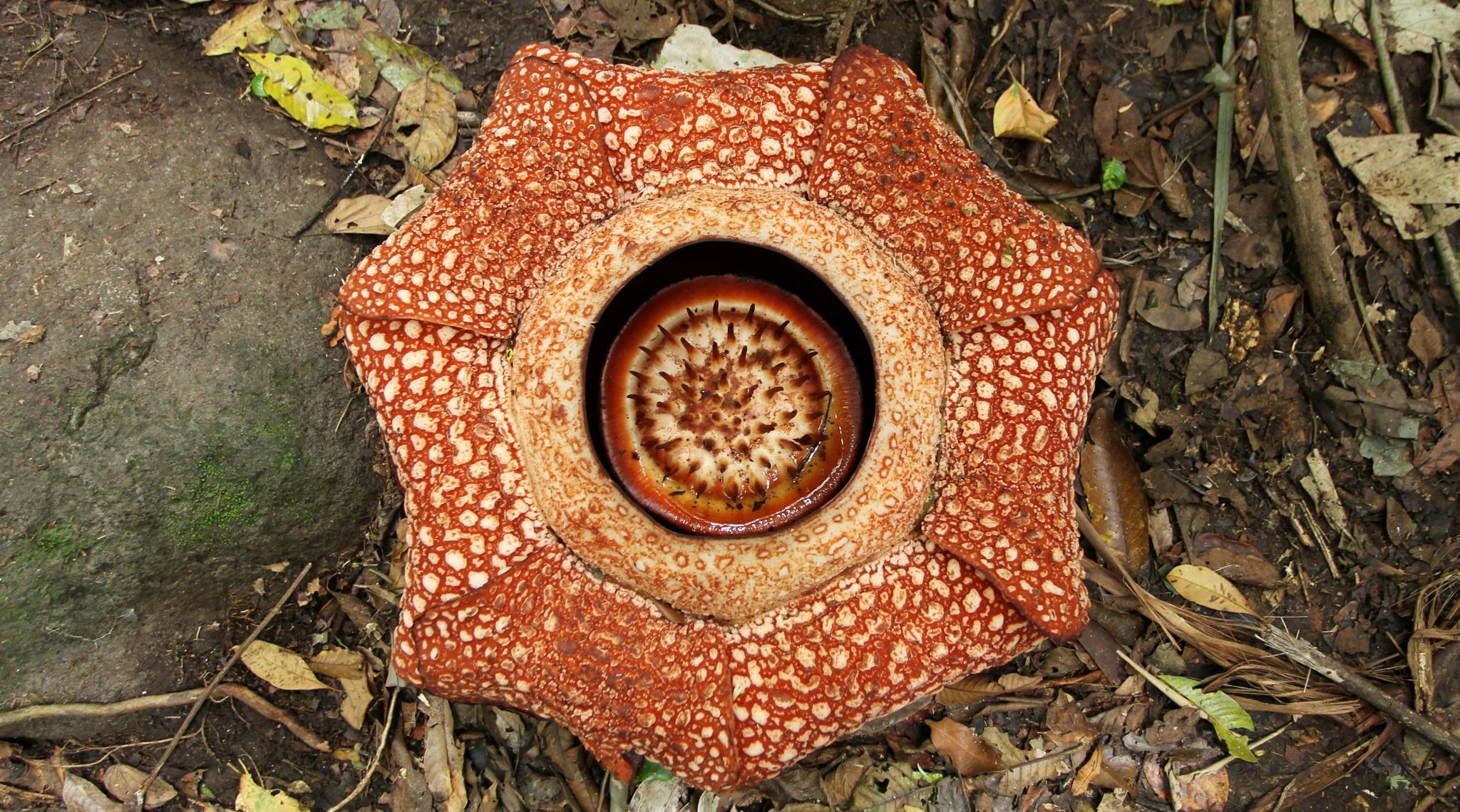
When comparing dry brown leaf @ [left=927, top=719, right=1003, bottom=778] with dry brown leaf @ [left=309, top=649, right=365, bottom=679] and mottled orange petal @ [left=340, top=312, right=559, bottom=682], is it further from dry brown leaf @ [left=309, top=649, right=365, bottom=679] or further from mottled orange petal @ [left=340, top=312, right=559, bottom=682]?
dry brown leaf @ [left=309, top=649, right=365, bottom=679]

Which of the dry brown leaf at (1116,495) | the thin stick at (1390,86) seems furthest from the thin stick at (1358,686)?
the thin stick at (1390,86)

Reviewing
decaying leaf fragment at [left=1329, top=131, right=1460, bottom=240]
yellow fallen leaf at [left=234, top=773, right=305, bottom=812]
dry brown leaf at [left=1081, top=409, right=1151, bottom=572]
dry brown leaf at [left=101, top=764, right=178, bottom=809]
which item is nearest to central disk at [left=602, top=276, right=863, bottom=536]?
dry brown leaf at [left=1081, top=409, right=1151, bottom=572]

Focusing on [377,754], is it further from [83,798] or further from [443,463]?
[443,463]

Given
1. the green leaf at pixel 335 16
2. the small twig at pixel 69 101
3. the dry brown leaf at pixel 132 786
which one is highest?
the green leaf at pixel 335 16

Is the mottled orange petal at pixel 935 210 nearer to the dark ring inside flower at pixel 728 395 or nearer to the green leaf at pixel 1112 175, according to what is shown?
the dark ring inside flower at pixel 728 395

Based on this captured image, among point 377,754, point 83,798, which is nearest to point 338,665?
point 377,754

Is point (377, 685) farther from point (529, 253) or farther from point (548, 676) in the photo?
point (529, 253)
